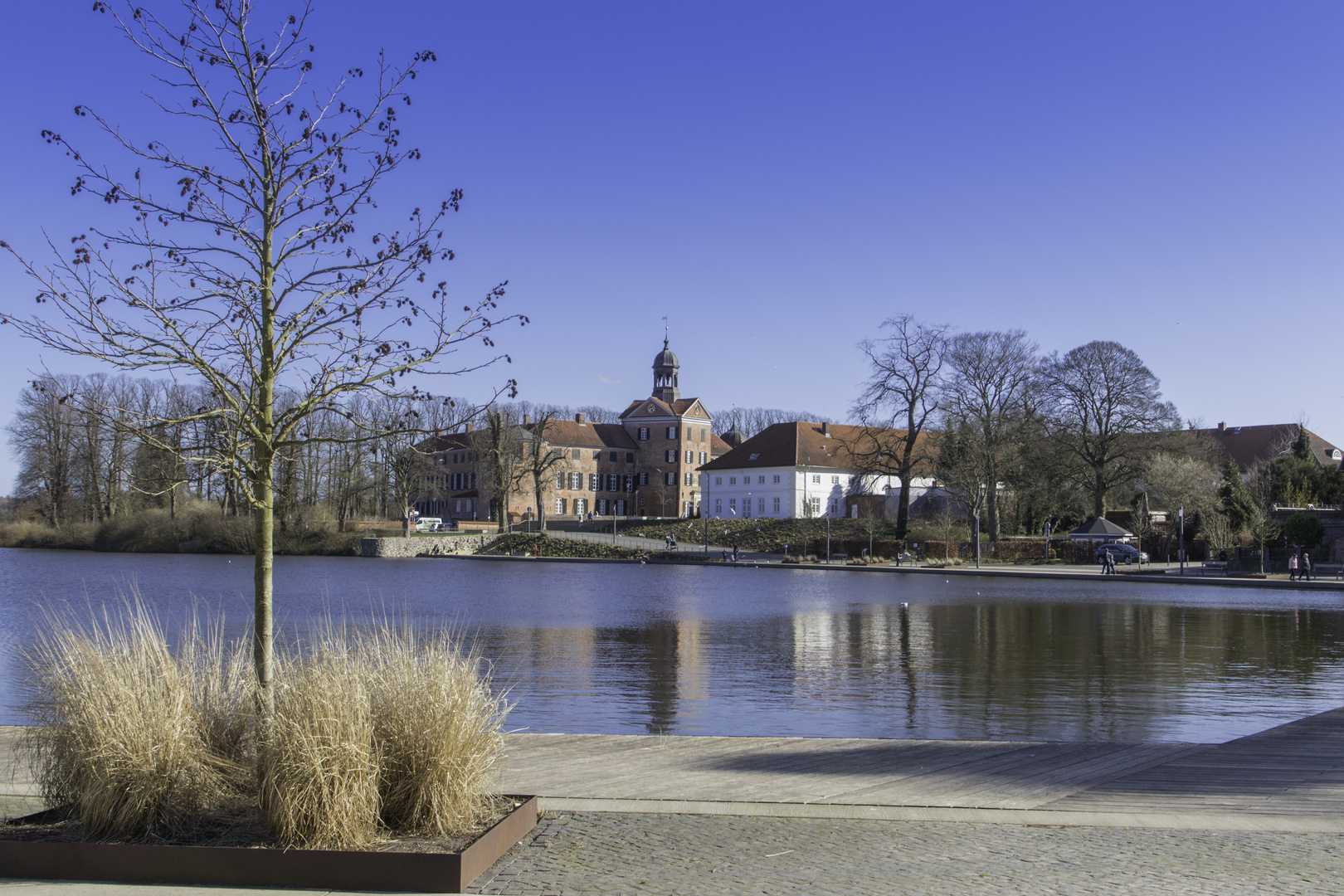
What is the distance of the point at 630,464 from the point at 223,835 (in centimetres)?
9864

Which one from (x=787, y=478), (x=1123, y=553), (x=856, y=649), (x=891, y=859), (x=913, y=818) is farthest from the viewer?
(x=787, y=478)

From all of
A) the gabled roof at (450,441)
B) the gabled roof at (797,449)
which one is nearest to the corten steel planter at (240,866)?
the gabled roof at (450,441)

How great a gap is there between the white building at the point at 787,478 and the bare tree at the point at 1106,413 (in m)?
21.8

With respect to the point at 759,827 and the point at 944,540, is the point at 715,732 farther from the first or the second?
the point at 944,540

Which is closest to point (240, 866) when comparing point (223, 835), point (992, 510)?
point (223, 835)

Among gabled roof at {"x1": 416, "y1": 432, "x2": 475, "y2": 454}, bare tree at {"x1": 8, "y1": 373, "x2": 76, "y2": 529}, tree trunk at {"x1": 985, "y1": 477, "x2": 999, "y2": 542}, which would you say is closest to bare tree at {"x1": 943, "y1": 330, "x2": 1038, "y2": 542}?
tree trunk at {"x1": 985, "y1": 477, "x2": 999, "y2": 542}

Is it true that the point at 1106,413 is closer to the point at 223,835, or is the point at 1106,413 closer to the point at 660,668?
the point at 660,668

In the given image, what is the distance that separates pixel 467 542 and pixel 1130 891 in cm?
7220

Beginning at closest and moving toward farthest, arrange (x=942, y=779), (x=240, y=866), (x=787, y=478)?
(x=240, y=866)
(x=942, y=779)
(x=787, y=478)

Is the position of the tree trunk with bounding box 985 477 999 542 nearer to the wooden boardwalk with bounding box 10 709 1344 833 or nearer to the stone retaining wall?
the stone retaining wall

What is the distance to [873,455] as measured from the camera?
205ft

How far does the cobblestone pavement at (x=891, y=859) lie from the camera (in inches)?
196

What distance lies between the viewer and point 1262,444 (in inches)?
3553

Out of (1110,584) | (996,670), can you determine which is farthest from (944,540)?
(996,670)
